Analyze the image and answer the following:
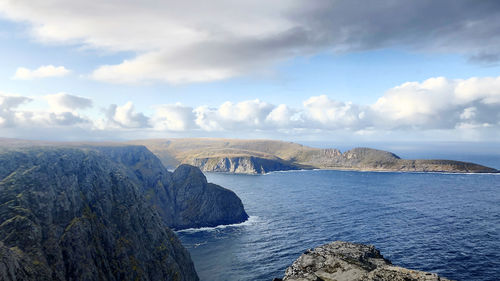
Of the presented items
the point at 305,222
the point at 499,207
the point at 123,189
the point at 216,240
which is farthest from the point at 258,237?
the point at 499,207

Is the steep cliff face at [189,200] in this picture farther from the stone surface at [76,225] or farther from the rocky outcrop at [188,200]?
the stone surface at [76,225]

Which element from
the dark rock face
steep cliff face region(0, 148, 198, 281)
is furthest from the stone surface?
the dark rock face

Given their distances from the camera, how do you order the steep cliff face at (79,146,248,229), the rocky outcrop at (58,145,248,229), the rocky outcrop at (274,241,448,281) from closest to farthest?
1. the rocky outcrop at (274,241,448,281)
2. the rocky outcrop at (58,145,248,229)
3. the steep cliff face at (79,146,248,229)

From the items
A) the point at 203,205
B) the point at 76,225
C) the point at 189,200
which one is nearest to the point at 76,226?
the point at 76,225

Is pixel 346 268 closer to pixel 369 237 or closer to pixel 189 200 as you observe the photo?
pixel 369 237

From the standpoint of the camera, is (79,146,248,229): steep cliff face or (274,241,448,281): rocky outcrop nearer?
(274,241,448,281): rocky outcrop

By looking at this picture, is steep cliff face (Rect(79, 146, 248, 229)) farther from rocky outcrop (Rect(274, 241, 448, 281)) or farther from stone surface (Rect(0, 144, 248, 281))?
rocky outcrop (Rect(274, 241, 448, 281))

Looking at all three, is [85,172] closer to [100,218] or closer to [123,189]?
[123,189]
